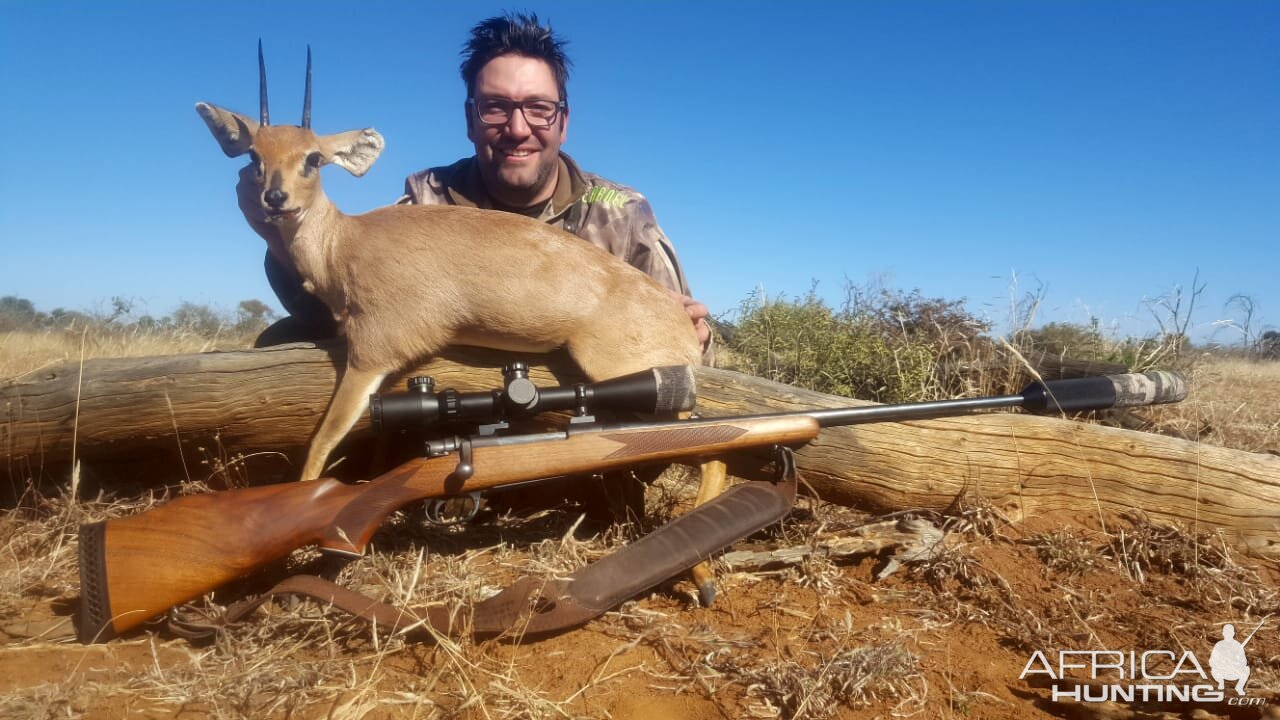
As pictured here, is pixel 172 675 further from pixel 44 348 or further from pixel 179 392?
pixel 44 348

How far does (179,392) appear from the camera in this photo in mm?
3746

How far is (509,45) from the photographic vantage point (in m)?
5.51

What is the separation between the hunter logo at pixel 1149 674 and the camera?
247cm

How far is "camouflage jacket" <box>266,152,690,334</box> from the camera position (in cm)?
581

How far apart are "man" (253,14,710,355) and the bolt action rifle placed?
4.95 feet

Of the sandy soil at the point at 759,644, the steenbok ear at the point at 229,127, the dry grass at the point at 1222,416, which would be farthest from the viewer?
the dry grass at the point at 1222,416

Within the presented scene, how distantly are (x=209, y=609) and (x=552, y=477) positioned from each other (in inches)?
64.9

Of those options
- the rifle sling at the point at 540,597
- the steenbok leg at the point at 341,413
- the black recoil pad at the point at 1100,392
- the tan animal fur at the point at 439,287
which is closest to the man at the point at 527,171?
the tan animal fur at the point at 439,287

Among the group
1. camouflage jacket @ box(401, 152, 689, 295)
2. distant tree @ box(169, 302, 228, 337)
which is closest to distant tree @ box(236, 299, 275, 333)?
distant tree @ box(169, 302, 228, 337)

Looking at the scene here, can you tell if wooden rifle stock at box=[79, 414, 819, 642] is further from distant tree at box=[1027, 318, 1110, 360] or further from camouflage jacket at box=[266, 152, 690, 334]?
distant tree at box=[1027, 318, 1110, 360]

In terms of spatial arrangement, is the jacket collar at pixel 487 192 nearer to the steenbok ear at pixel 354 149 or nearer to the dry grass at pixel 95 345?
the steenbok ear at pixel 354 149

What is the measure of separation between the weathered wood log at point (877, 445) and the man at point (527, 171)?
1.02m

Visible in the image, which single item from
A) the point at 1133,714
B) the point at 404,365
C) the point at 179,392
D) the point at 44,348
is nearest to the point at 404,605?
the point at 404,365

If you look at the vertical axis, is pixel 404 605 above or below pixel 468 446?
below
